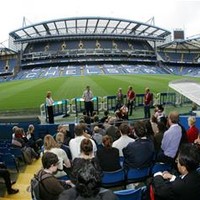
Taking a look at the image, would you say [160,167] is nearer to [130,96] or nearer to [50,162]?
[50,162]

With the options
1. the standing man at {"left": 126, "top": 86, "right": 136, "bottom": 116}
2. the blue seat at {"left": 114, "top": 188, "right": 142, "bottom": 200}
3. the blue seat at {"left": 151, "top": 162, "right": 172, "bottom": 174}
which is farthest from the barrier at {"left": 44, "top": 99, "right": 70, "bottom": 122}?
the blue seat at {"left": 114, "top": 188, "right": 142, "bottom": 200}

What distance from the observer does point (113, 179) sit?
579cm

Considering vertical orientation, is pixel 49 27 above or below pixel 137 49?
above

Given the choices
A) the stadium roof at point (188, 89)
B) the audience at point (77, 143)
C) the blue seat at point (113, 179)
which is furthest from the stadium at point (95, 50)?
the blue seat at point (113, 179)

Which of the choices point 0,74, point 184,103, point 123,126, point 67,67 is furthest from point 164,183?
point 0,74

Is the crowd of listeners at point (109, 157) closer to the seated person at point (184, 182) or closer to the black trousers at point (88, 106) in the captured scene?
the seated person at point (184, 182)

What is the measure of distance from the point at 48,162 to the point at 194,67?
65.1 meters

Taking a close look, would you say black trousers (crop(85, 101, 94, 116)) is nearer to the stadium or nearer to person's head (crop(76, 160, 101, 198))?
person's head (crop(76, 160, 101, 198))

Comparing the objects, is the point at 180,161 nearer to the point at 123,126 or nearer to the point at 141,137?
the point at 141,137

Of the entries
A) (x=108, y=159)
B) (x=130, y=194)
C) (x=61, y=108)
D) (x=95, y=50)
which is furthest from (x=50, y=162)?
(x=95, y=50)

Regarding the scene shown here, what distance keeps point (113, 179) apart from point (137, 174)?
0.45 metres

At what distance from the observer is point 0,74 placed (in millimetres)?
60500

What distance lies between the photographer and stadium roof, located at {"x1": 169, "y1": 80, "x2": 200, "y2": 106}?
1187 cm

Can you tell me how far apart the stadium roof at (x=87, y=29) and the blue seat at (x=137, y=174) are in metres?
62.4
